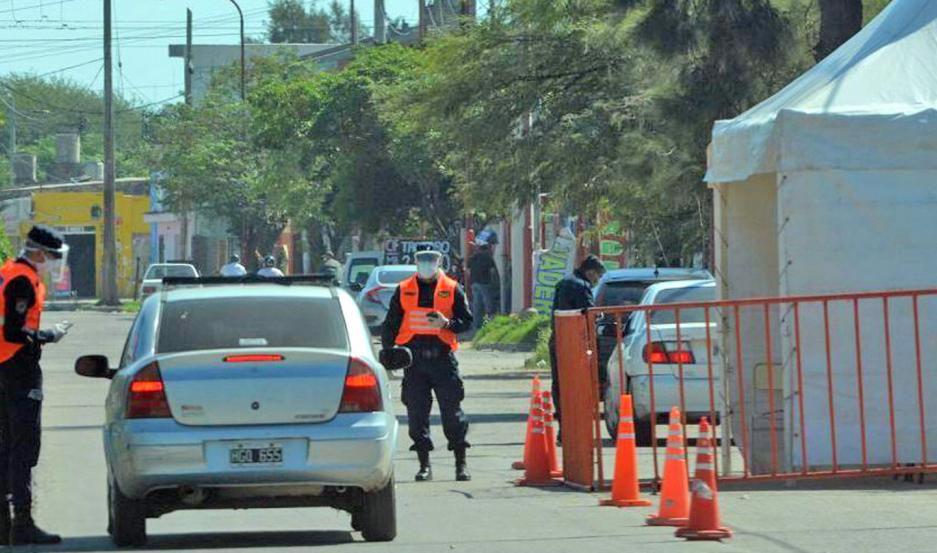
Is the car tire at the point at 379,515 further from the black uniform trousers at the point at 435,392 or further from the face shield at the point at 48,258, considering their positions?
the black uniform trousers at the point at 435,392

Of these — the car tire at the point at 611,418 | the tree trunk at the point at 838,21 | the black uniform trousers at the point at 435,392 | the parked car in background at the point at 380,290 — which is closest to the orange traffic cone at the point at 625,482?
the black uniform trousers at the point at 435,392

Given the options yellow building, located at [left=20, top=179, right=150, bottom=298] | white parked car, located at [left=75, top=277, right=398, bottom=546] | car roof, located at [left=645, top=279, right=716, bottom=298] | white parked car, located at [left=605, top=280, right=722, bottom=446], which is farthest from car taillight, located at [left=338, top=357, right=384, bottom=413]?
yellow building, located at [left=20, top=179, right=150, bottom=298]

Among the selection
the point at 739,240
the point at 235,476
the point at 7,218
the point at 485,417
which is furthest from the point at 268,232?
the point at 235,476

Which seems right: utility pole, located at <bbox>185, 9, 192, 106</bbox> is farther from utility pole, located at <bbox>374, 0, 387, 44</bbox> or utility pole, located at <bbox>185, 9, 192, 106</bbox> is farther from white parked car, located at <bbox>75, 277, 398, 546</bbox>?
white parked car, located at <bbox>75, 277, 398, 546</bbox>

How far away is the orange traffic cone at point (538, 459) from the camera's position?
14.6m

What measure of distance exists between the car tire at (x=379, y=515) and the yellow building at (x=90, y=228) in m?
81.2

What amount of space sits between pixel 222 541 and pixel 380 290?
92.8 ft

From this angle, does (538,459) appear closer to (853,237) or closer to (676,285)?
(853,237)

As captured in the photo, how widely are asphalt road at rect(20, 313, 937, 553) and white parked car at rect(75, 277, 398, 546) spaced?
354 mm

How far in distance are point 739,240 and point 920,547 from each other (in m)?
5.19

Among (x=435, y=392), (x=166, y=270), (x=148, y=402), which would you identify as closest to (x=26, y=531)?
(x=148, y=402)

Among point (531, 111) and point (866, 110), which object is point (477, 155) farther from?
point (866, 110)

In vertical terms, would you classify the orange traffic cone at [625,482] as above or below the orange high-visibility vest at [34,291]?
below

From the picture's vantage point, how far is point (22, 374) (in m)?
11.1
